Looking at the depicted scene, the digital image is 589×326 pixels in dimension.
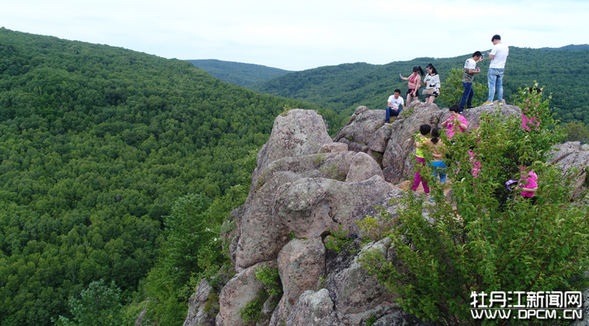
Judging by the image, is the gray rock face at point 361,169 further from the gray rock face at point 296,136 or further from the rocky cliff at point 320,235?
the gray rock face at point 296,136

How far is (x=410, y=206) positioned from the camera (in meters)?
5.32

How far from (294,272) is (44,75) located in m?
121

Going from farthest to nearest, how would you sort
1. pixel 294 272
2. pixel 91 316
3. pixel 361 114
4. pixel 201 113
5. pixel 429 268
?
pixel 201 113
pixel 91 316
pixel 361 114
pixel 294 272
pixel 429 268

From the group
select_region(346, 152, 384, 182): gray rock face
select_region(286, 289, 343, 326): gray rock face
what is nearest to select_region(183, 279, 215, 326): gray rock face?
select_region(286, 289, 343, 326): gray rock face

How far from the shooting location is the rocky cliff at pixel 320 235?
23.3ft

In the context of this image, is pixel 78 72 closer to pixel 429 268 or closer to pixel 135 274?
pixel 135 274

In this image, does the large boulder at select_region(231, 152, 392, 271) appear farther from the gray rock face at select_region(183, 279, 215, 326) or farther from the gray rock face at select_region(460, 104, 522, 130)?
the gray rock face at select_region(460, 104, 522, 130)

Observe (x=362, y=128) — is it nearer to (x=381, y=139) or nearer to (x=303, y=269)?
(x=381, y=139)

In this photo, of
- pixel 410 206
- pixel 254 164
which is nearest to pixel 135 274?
pixel 254 164

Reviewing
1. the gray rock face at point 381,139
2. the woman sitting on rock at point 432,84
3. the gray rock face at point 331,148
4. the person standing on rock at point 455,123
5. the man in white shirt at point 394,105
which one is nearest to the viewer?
the person standing on rock at point 455,123

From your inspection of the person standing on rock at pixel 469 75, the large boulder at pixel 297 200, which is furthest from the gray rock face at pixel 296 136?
the person standing on rock at pixel 469 75

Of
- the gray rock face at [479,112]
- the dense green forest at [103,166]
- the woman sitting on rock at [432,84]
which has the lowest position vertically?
the dense green forest at [103,166]

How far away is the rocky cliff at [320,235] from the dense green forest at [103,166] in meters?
6.18

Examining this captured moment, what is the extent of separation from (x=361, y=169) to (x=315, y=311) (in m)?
6.14
